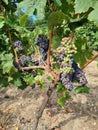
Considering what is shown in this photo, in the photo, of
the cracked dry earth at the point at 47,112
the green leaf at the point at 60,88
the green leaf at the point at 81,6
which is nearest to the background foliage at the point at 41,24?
the green leaf at the point at 81,6

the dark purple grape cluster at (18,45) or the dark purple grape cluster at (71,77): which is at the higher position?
the dark purple grape cluster at (18,45)

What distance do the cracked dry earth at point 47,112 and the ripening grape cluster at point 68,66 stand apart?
7.39ft

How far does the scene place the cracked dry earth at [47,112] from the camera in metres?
5.11

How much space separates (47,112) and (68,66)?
2904 mm

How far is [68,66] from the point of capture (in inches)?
109

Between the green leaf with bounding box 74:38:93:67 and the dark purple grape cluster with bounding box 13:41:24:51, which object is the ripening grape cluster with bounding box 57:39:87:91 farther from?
the dark purple grape cluster with bounding box 13:41:24:51

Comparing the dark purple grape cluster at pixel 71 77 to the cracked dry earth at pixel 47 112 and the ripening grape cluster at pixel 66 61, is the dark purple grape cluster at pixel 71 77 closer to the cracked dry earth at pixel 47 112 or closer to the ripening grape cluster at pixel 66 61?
the ripening grape cluster at pixel 66 61

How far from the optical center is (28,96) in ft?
20.9

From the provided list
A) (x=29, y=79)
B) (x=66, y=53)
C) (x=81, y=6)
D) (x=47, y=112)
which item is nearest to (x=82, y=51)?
(x=66, y=53)

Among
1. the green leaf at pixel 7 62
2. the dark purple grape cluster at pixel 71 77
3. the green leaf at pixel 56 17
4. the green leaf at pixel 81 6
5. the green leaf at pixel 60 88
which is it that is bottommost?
the green leaf at pixel 60 88

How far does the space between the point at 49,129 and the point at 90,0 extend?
3.64 metres

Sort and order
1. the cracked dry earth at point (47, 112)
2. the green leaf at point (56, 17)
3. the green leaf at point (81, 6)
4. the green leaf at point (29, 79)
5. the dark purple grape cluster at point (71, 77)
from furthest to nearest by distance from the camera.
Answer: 1. the cracked dry earth at point (47, 112)
2. the green leaf at point (29, 79)
3. the dark purple grape cluster at point (71, 77)
4. the green leaf at point (56, 17)
5. the green leaf at point (81, 6)

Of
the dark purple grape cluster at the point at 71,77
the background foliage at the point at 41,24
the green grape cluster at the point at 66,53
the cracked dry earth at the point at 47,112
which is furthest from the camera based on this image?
the cracked dry earth at the point at 47,112

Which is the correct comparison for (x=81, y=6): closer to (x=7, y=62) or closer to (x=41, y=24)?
(x=41, y=24)
